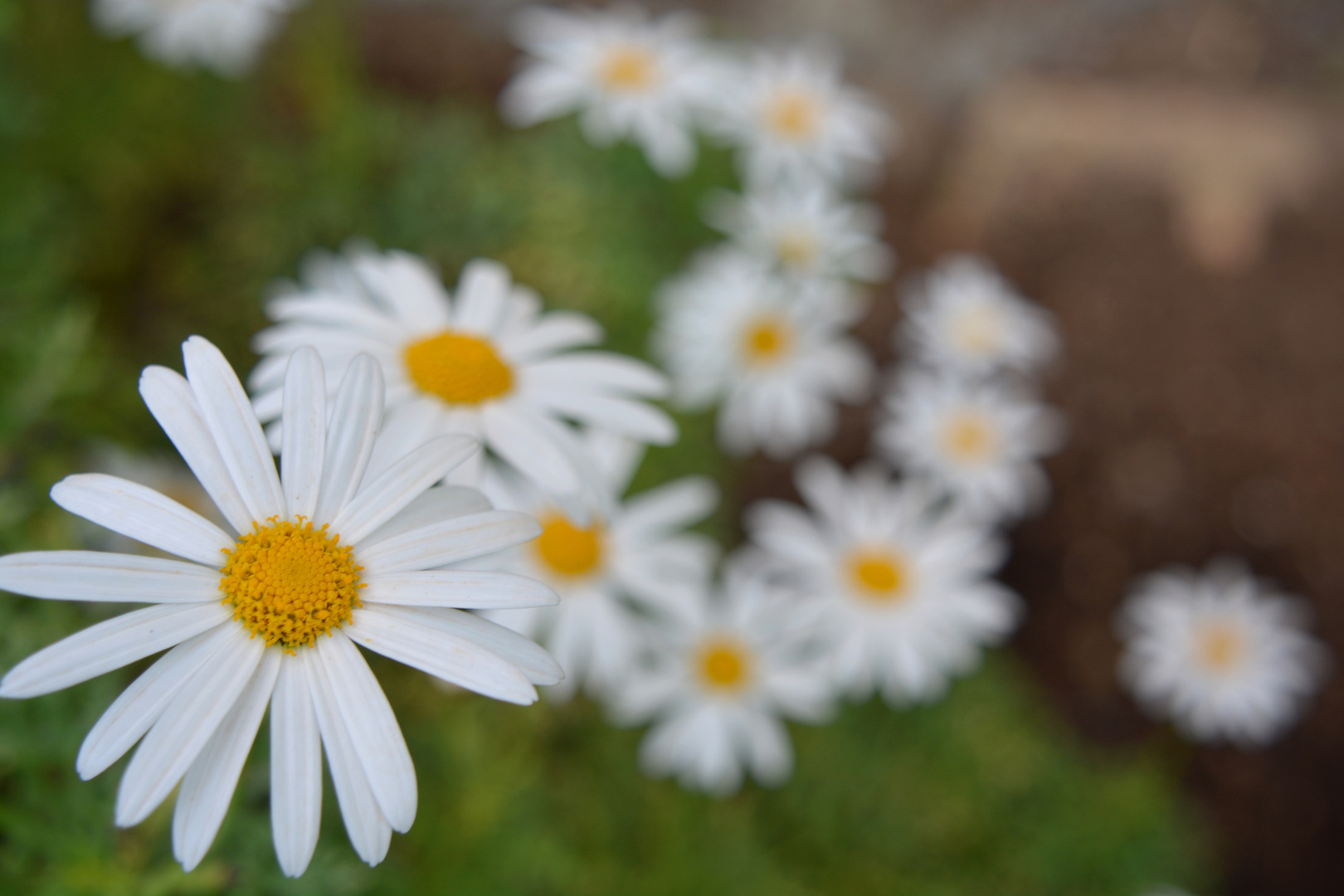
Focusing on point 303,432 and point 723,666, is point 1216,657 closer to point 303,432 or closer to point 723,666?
point 723,666

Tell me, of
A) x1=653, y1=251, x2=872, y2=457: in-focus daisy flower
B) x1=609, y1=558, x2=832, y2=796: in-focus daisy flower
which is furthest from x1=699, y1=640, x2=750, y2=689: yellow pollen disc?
x1=653, y1=251, x2=872, y2=457: in-focus daisy flower

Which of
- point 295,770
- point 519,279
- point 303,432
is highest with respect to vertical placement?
point 519,279

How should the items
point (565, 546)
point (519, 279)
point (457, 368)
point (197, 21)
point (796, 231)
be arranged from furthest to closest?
point (519, 279)
point (796, 231)
point (197, 21)
point (565, 546)
point (457, 368)

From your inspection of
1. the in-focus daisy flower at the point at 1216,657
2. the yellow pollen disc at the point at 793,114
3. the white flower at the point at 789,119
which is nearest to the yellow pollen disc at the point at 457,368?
the white flower at the point at 789,119

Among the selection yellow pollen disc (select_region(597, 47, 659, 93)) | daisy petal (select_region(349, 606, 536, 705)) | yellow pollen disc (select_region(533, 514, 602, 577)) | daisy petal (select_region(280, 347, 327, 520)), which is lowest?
daisy petal (select_region(349, 606, 536, 705))

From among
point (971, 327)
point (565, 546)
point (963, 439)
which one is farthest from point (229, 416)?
point (971, 327)

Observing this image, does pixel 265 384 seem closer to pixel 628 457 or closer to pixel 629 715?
pixel 628 457

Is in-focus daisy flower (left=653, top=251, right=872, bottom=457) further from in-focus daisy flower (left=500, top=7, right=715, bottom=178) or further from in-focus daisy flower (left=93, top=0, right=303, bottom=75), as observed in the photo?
in-focus daisy flower (left=93, top=0, right=303, bottom=75)
